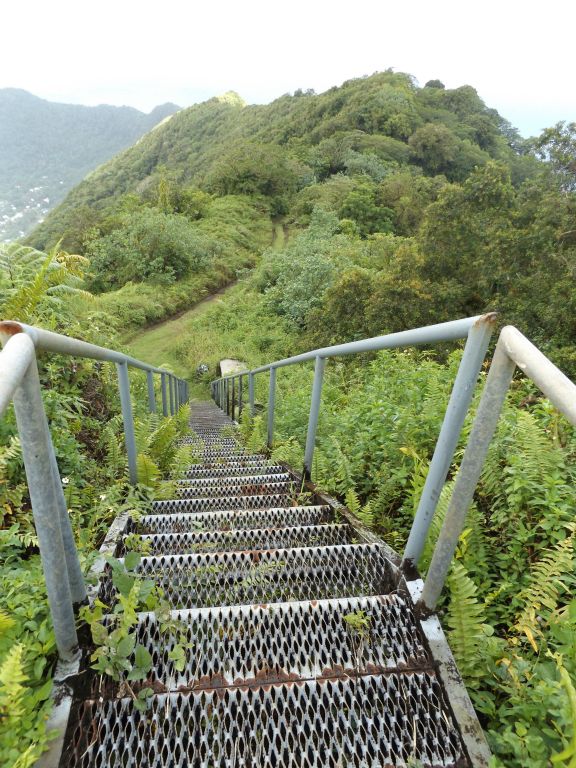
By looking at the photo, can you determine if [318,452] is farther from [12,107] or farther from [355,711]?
[12,107]

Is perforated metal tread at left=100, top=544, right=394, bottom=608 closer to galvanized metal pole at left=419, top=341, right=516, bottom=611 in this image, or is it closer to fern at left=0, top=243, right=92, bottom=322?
galvanized metal pole at left=419, top=341, right=516, bottom=611

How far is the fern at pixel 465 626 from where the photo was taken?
129 centimetres

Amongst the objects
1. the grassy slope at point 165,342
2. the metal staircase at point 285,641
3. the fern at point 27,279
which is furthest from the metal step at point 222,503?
the grassy slope at point 165,342

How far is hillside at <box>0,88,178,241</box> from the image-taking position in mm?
103250

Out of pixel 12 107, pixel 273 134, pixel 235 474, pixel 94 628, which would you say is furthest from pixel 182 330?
pixel 12 107

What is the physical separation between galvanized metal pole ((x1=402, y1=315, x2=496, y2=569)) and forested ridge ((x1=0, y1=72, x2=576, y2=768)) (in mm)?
198

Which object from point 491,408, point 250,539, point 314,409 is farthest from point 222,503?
point 491,408

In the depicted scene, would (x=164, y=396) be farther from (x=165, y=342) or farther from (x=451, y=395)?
(x=165, y=342)

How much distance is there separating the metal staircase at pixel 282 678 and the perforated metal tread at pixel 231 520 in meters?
0.29

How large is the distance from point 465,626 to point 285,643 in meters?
0.56

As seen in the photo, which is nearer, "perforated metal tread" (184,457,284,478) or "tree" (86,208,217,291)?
"perforated metal tread" (184,457,284,478)

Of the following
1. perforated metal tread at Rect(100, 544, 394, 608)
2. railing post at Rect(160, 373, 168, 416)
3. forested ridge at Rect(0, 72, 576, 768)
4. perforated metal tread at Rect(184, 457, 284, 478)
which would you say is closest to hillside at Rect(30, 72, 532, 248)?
forested ridge at Rect(0, 72, 576, 768)

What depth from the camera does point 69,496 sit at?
2434 mm

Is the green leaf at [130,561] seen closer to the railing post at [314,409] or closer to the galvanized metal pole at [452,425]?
the galvanized metal pole at [452,425]
